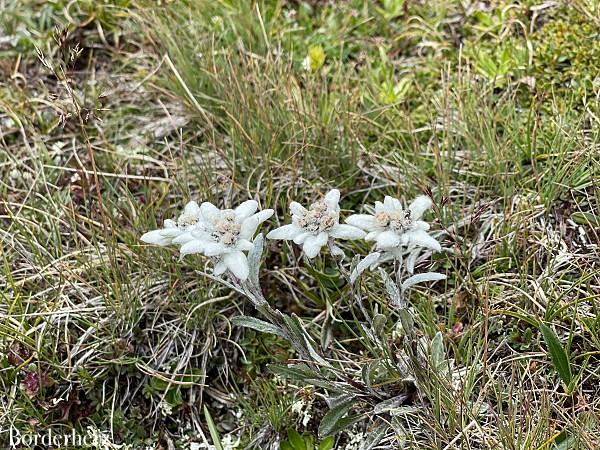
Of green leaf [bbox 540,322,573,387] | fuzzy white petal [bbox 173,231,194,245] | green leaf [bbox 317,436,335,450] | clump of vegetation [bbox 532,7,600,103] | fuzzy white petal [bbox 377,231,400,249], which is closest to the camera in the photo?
fuzzy white petal [bbox 377,231,400,249]

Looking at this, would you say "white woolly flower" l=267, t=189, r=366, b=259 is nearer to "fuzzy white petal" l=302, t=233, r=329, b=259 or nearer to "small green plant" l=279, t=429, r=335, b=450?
"fuzzy white petal" l=302, t=233, r=329, b=259

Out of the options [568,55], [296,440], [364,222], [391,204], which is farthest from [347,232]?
[568,55]

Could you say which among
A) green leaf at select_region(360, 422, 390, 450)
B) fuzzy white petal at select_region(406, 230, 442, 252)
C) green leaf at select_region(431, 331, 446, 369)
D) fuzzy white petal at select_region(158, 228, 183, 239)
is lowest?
green leaf at select_region(360, 422, 390, 450)

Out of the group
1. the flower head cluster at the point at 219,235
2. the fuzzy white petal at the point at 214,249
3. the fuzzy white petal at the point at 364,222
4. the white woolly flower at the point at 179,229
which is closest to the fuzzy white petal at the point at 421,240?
the fuzzy white petal at the point at 364,222

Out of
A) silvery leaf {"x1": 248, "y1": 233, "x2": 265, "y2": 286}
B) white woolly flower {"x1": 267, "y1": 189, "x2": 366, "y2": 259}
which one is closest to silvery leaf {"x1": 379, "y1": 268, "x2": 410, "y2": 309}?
white woolly flower {"x1": 267, "y1": 189, "x2": 366, "y2": 259}

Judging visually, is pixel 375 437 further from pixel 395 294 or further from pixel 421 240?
pixel 421 240

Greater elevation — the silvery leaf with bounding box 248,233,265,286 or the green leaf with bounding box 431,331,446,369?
the silvery leaf with bounding box 248,233,265,286

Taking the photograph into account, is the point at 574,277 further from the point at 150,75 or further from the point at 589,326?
the point at 150,75
